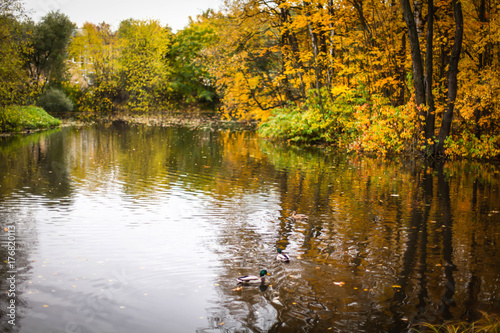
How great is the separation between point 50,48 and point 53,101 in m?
4.20

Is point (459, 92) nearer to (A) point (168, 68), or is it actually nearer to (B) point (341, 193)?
(B) point (341, 193)

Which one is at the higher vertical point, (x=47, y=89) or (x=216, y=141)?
(x=47, y=89)

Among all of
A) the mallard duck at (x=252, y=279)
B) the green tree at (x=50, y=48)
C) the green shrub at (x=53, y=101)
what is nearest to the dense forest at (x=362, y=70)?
the green shrub at (x=53, y=101)

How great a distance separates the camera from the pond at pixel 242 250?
16.6 feet

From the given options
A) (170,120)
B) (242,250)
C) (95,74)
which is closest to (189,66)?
(95,74)

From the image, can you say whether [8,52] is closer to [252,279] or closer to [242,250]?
[242,250]

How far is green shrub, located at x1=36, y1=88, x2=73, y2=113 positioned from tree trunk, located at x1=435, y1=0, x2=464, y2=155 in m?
31.6

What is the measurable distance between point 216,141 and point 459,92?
12679 mm

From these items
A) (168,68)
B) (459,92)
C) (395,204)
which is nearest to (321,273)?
(395,204)

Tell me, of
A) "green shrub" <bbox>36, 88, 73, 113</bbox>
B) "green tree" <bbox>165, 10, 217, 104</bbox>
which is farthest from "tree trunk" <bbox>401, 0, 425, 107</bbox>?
"green tree" <bbox>165, 10, 217, 104</bbox>

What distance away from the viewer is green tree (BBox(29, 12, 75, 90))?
39281 mm

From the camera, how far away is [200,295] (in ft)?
18.1

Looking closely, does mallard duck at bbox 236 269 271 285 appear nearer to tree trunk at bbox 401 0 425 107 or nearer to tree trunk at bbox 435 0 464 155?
tree trunk at bbox 401 0 425 107

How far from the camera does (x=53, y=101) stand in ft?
132
